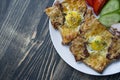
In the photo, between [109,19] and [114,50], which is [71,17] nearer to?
[109,19]

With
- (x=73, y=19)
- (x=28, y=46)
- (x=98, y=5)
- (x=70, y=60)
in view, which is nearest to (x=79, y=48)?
(x=70, y=60)

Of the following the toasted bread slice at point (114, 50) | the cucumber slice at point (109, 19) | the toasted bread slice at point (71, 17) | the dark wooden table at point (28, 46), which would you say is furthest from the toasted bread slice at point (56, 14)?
the toasted bread slice at point (114, 50)

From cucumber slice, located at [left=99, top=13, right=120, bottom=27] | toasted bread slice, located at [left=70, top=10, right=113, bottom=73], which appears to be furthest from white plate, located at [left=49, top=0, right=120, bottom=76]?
cucumber slice, located at [left=99, top=13, right=120, bottom=27]

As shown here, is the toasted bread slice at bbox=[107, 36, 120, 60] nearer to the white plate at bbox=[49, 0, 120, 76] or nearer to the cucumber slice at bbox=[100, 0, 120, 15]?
the white plate at bbox=[49, 0, 120, 76]

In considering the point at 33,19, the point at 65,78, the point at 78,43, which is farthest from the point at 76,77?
the point at 33,19

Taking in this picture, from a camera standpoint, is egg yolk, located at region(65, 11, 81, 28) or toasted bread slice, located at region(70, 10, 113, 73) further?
egg yolk, located at region(65, 11, 81, 28)

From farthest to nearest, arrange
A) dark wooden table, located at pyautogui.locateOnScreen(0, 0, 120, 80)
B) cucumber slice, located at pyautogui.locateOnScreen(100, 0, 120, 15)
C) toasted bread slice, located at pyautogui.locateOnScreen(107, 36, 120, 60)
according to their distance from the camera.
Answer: dark wooden table, located at pyautogui.locateOnScreen(0, 0, 120, 80), cucumber slice, located at pyautogui.locateOnScreen(100, 0, 120, 15), toasted bread slice, located at pyautogui.locateOnScreen(107, 36, 120, 60)

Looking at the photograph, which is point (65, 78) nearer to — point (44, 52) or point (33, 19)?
point (44, 52)
